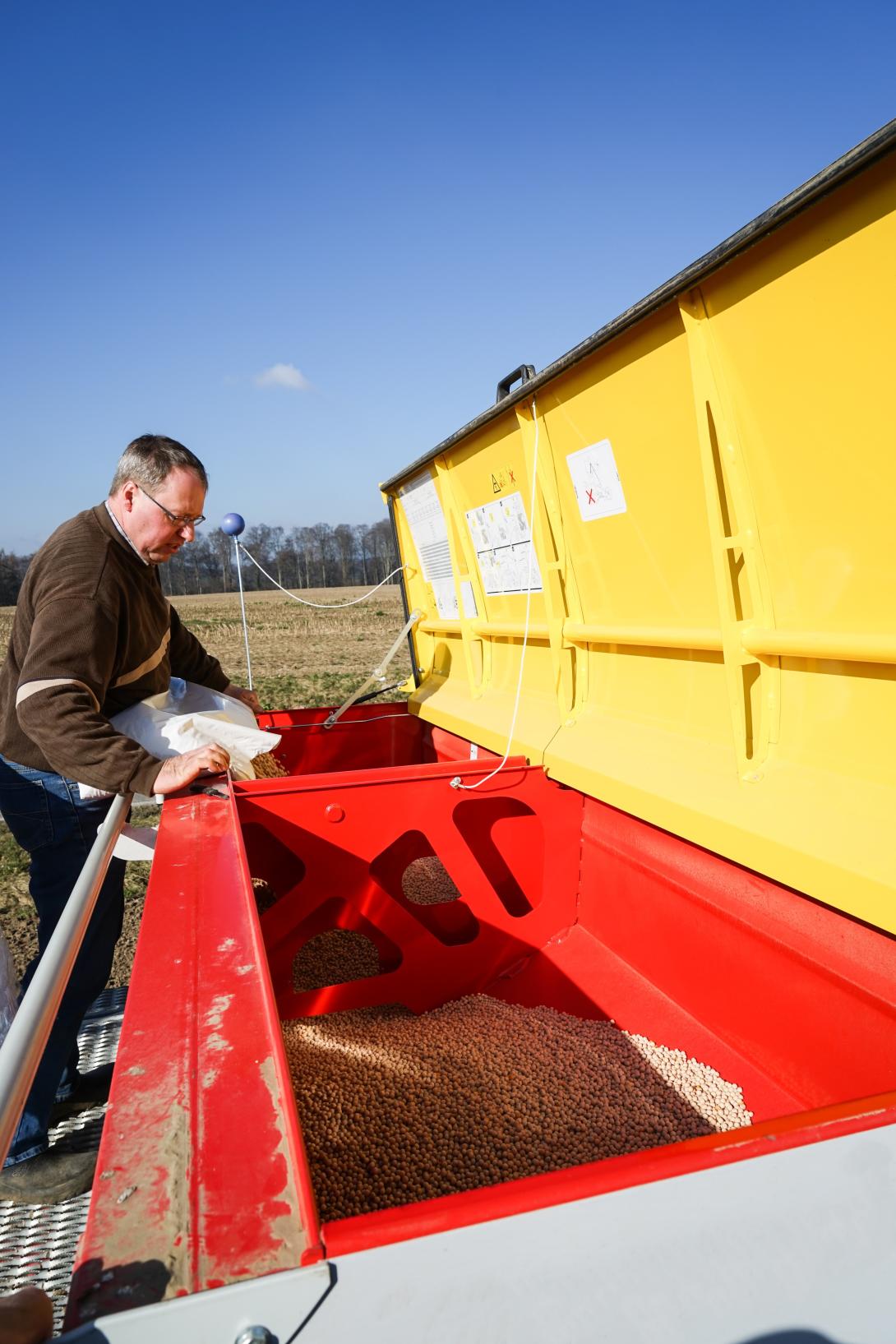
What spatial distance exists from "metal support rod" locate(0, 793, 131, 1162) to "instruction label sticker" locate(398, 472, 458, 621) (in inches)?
122

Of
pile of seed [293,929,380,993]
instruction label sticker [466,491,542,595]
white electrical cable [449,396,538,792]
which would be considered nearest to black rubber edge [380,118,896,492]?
white electrical cable [449,396,538,792]

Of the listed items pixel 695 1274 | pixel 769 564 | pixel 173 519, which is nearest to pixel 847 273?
pixel 769 564

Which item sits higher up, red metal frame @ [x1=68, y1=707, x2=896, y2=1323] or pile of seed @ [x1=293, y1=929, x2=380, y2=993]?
red metal frame @ [x1=68, y1=707, x2=896, y2=1323]

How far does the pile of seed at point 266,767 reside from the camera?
3.76m

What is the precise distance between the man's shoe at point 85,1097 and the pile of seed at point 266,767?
1236mm

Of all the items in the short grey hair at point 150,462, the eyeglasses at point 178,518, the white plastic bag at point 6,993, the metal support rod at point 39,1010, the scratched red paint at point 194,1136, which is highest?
→ the short grey hair at point 150,462

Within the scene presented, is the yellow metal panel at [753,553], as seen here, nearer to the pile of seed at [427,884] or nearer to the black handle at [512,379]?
the black handle at [512,379]

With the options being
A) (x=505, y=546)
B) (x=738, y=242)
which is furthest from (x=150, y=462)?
(x=738, y=242)

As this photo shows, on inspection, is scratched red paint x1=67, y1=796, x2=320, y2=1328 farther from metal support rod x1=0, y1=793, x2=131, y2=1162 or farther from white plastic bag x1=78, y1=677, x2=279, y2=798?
white plastic bag x1=78, y1=677, x2=279, y2=798

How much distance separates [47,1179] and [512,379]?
9.96 feet

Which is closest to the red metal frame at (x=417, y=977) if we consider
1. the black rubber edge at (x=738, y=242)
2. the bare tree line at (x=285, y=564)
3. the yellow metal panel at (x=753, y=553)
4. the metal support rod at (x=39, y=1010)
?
the metal support rod at (x=39, y=1010)

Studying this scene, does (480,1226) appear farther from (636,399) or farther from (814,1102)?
(636,399)

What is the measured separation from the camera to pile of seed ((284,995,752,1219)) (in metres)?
2.17

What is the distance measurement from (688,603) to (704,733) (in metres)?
0.39
